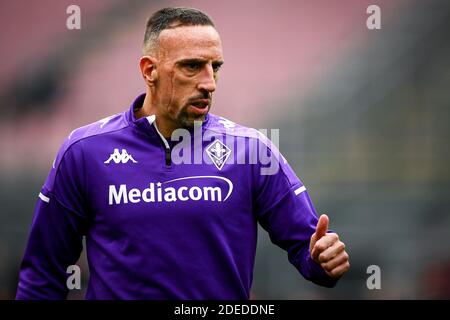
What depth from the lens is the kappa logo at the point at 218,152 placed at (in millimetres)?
2895

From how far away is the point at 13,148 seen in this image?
7.66m

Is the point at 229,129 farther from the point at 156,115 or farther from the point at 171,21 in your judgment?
the point at 171,21

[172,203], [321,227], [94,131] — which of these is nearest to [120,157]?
[94,131]

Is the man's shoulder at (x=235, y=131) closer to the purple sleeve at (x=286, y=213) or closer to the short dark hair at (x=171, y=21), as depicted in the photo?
the purple sleeve at (x=286, y=213)

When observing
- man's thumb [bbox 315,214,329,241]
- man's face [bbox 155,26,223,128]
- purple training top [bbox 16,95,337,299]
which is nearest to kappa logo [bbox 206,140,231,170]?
purple training top [bbox 16,95,337,299]

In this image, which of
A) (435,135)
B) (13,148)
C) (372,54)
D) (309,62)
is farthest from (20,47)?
(435,135)

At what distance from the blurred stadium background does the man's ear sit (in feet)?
14.5

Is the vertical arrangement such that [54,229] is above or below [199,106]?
below

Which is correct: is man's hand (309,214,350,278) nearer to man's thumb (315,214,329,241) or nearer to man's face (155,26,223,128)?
man's thumb (315,214,329,241)

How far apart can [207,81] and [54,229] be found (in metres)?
0.84

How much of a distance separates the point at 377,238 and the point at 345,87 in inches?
67.6

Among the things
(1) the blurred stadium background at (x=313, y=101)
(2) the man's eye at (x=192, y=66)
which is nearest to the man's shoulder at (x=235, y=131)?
(2) the man's eye at (x=192, y=66)

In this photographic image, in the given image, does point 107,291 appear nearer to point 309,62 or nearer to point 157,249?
point 157,249

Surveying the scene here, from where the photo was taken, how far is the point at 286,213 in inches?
114
